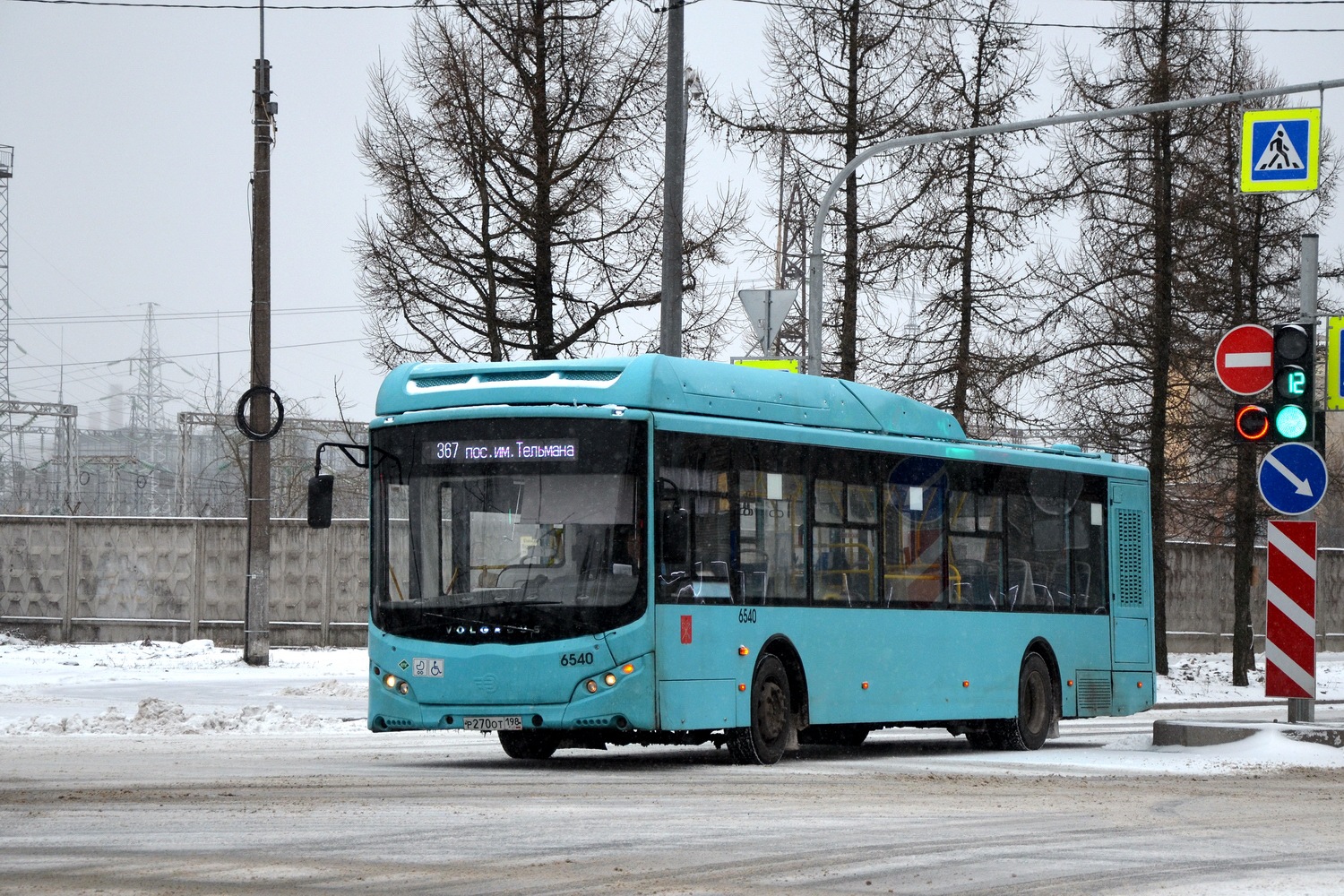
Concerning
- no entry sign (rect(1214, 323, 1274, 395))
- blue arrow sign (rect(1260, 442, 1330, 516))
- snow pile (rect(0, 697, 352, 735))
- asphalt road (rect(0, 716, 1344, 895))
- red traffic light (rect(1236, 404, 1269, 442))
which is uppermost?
no entry sign (rect(1214, 323, 1274, 395))

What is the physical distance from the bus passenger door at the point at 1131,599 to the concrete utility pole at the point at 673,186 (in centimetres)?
475

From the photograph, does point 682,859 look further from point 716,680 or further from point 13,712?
point 13,712

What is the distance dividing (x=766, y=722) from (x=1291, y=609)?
5.18 metres

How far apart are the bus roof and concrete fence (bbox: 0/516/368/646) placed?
1638 cm

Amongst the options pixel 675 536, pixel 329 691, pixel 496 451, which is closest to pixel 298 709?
pixel 329 691

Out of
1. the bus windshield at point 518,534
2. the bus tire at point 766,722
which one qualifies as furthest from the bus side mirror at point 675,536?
the bus tire at point 766,722

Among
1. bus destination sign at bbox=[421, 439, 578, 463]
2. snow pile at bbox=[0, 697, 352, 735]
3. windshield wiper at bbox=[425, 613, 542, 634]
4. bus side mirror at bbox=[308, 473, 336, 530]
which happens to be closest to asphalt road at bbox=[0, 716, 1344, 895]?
windshield wiper at bbox=[425, 613, 542, 634]

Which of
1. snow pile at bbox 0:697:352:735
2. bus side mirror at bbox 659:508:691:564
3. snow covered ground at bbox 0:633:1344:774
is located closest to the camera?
bus side mirror at bbox 659:508:691:564

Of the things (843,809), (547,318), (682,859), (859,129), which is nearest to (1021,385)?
(859,129)

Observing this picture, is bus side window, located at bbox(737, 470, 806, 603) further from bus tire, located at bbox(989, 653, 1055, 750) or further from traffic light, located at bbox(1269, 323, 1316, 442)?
traffic light, located at bbox(1269, 323, 1316, 442)

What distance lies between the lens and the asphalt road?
316 inches

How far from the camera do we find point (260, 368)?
2645 cm

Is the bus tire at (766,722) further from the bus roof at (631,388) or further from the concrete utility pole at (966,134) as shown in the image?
the concrete utility pole at (966,134)

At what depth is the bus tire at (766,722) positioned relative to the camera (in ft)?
49.0
